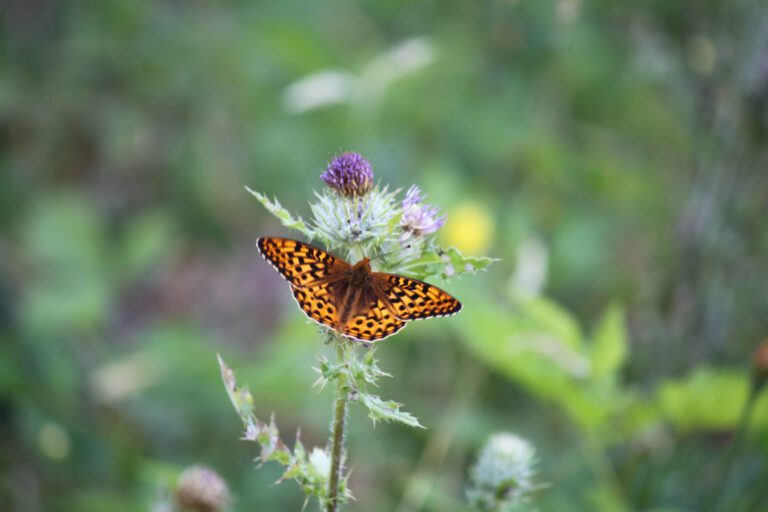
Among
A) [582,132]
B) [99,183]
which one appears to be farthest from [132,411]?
[582,132]

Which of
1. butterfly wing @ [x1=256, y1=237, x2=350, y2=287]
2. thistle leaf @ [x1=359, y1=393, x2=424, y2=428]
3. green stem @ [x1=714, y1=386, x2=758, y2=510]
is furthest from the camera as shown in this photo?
green stem @ [x1=714, y1=386, x2=758, y2=510]

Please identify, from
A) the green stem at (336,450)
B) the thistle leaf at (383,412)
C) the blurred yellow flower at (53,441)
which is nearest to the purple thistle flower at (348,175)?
the green stem at (336,450)

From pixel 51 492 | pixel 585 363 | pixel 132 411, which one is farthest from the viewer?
pixel 132 411

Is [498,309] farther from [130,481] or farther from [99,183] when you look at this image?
[99,183]

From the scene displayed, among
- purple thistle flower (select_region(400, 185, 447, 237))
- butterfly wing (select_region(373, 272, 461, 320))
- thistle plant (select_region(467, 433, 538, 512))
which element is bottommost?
thistle plant (select_region(467, 433, 538, 512))

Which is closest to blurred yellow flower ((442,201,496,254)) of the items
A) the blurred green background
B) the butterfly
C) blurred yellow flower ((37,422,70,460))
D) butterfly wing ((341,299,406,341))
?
the blurred green background

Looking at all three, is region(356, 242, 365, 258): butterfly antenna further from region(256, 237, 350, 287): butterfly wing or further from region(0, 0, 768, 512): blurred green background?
region(0, 0, 768, 512): blurred green background
